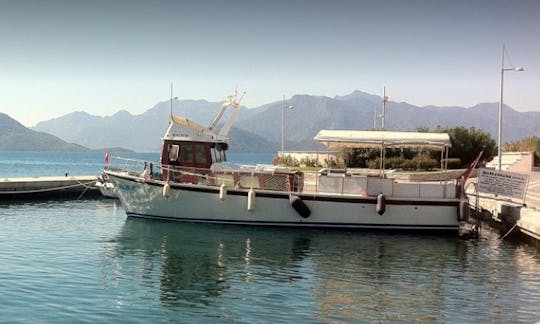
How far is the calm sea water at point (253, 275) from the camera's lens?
36.6 feet

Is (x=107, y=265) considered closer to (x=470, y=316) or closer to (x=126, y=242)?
(x=126, y=242)

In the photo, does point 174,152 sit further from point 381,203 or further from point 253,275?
point 253,275

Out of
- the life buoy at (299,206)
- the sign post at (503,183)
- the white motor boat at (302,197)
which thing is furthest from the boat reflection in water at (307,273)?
the sign post at (503,183)

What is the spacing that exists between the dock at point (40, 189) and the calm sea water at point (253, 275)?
9.29 meters

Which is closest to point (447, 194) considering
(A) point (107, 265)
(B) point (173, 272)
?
(B) point (173, 272)

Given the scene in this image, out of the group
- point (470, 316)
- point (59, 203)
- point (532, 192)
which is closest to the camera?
point (470, 316)

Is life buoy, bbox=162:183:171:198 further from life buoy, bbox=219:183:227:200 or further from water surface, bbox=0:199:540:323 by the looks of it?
life buoy, bbox=219:183:227:200

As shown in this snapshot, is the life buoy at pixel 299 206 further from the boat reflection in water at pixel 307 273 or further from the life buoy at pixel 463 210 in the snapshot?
the life buoy at pixel 463 210

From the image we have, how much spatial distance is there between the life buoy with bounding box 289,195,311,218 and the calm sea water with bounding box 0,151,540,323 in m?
0.77

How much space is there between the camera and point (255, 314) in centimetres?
1098

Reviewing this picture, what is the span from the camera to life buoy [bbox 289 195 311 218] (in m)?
20.8

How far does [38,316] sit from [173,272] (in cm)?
440

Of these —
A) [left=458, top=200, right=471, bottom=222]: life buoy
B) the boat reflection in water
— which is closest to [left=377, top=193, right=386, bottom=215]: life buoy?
the boat reflection in water

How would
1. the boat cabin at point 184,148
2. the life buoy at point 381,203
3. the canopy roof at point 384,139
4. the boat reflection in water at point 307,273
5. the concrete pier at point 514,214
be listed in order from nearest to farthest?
1. the boat reflection in water at point 307,273
2. the concrete pier at point 514,214
3. the life buoy at point 381,203
4. the canopy roof at point 384,139
5. the boat cabin at point 184,148
